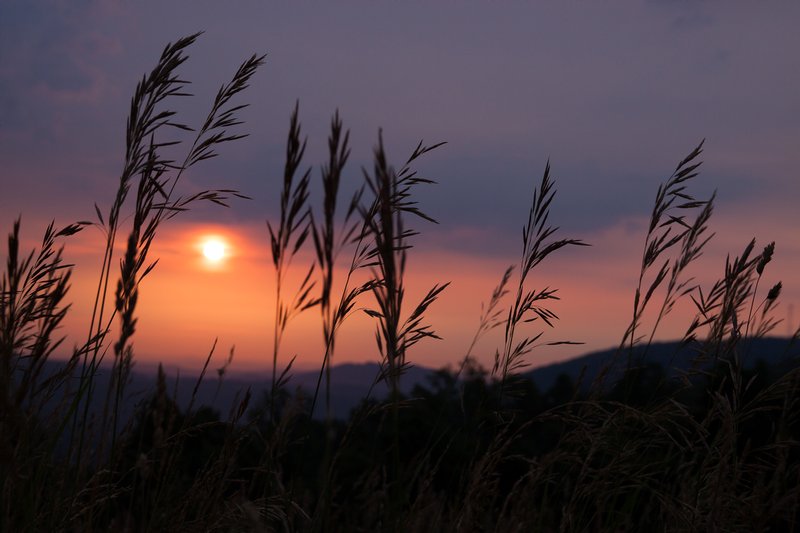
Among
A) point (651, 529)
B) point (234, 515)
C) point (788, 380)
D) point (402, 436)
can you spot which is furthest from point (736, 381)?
point (402, 436)

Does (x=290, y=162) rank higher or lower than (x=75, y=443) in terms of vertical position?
higher

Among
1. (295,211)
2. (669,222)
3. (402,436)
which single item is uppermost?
(669,222)

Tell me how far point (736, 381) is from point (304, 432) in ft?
5.67

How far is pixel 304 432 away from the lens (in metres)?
2.28

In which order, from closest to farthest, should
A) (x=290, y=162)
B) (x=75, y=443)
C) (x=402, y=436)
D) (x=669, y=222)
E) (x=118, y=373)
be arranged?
(x=290, y=162) → (x=118, y=373) → (x=75, y=443) → (x=669, y=222) → (x=402, y=436)

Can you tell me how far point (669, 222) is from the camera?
336cm

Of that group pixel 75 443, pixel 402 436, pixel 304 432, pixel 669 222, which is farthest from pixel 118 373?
pixel 402 436

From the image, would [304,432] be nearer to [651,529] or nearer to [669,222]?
[651,529]

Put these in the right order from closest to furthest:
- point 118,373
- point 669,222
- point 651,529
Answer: point 118,373
point 651,529
point 669,222

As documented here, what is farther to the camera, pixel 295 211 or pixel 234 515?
pixel 234 515

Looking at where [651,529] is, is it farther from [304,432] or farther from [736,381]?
[304,432]

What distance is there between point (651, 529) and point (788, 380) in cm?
86

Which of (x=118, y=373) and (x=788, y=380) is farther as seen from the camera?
(x=788, y=380)

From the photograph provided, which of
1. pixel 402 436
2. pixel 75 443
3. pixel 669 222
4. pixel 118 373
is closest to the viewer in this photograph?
pixel 118 373
